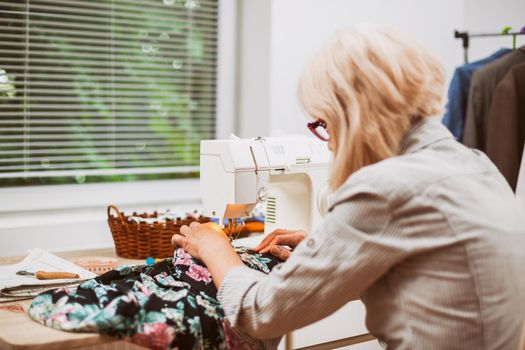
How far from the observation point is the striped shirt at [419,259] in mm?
1122

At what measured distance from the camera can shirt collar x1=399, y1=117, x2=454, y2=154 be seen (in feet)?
4.04

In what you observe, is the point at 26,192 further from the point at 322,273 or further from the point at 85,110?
the point at 322,273

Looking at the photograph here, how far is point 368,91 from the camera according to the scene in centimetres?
120

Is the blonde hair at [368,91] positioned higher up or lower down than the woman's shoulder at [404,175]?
higher up

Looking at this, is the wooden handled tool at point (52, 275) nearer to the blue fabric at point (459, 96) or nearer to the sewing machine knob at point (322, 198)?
the sewing machine knob at point (322, 198)

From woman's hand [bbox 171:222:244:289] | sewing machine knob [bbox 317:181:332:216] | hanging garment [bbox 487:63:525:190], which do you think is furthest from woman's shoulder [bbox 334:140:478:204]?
hanging garment [bbox 487:63:525:190]

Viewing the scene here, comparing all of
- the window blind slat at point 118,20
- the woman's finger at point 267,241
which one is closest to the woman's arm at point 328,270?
the woman's finger at point 267,241

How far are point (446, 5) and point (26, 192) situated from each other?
2.07 m

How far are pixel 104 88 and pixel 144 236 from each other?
0.90 metres

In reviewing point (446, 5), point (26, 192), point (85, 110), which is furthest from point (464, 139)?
point (26, 192)

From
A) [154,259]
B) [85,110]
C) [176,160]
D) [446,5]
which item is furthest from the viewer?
A: [446,5]

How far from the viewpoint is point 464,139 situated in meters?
2.62

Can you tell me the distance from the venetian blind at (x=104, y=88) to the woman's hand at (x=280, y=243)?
119 cm

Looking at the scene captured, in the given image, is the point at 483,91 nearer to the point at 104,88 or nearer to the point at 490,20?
the point at 490,20
